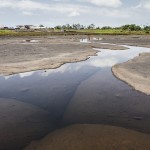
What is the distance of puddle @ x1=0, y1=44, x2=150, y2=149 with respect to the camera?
14.0 m

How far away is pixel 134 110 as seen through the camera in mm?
15172

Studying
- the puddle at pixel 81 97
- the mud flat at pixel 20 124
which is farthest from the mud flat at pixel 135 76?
the mud flat at pixel 20 124

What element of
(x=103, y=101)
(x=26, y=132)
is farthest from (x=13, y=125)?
(x=103, y=101)

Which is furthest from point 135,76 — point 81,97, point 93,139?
point 93,139

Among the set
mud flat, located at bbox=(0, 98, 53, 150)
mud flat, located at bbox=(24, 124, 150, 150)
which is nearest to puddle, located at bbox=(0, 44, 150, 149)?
mud flat, located at bbox=(0, 98, 53, 150)

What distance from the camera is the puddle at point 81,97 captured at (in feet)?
46.0

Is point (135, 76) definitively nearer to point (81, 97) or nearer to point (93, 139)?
point (81, 97)

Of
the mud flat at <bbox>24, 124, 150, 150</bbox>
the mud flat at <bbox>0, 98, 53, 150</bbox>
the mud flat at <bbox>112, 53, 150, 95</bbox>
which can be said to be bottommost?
the mud flat at <bbox>24, 124, 150, 150</bbox>

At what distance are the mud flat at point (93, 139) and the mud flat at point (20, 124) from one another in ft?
2.06

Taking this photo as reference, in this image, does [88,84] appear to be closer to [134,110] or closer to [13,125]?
Result: [134,110]

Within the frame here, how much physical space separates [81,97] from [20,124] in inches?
230

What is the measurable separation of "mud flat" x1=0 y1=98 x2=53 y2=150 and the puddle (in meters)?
0.62

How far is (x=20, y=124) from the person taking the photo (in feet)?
43.2

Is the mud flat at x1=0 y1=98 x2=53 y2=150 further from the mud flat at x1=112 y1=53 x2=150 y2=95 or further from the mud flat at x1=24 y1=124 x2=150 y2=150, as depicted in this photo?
the mud flat at x1=112 y1=53 x2=150 y2=95
